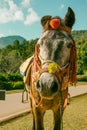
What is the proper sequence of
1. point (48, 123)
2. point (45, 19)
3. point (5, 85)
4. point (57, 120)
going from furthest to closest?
point (5, 85)
point (48, 123)
point (57, 120)
point (45, 19)

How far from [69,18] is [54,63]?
97cm

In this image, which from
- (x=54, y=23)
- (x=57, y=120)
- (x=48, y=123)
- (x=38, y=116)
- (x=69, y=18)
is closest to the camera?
(x=54, y=23)

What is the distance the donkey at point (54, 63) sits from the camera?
5523 mm

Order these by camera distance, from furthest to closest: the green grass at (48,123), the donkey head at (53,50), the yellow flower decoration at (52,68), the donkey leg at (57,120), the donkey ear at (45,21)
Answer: the green grass at (48,123)
the donkey leg at (57,120)
the donkey ear at (45,21)
the yellow flower decoration at (52,68)
the donkey head at (53,50)

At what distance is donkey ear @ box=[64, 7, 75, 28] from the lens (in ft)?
20.5

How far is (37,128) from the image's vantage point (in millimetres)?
7082

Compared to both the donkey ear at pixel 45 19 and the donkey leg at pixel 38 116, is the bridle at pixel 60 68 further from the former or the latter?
the donkey ear at pixel 45 19

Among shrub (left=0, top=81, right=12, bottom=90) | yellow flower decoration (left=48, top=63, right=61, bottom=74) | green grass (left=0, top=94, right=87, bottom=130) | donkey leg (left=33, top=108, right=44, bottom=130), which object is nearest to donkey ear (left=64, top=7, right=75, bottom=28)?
yellow flower decoration (left=48, top=63, right=61, bottom=74)

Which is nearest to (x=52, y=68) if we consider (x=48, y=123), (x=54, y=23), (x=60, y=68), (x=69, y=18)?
(x=60, y=68)

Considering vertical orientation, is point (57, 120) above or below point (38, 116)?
below

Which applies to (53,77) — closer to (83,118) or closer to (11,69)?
(83,118)

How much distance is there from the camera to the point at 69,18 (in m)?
6.29

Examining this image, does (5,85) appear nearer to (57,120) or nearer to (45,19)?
(57,120)

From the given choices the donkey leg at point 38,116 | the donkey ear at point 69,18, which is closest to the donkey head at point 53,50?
the donkey ear at point 69,18
